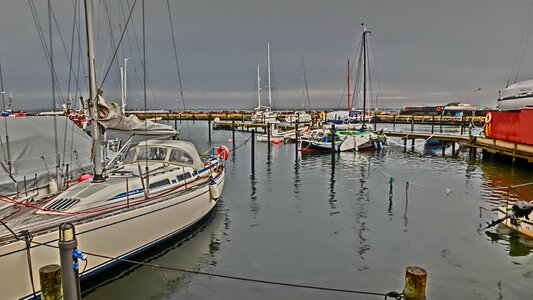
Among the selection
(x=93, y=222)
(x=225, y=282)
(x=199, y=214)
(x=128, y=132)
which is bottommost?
(x=225, y=282)

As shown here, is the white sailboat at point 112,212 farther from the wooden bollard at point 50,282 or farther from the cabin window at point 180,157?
the wooden bollard at point 50,282

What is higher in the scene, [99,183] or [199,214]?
[99,183]

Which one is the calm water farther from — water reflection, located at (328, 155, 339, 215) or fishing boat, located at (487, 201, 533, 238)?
fishing boat, located at (487, 201, 533, 238)

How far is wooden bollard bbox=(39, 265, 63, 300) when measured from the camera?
6.69 metres

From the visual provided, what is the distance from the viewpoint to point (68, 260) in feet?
19.8

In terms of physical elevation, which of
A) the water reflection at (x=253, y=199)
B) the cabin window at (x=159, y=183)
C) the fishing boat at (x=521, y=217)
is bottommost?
the water reflection at (x=253, y=199)

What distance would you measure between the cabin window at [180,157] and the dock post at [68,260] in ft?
31.2

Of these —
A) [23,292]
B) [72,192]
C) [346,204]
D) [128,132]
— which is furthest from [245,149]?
[23,292]

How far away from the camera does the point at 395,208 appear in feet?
61.5

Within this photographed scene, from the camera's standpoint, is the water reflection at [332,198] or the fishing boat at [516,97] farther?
the fishing boat at [516,97]

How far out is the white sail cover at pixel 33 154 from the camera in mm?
14655

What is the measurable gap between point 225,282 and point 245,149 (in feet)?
120

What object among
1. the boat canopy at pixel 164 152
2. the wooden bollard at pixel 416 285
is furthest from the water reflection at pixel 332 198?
the wooden bollard at pixel 416 285

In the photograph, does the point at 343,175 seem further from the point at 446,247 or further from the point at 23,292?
the point at 23,292
